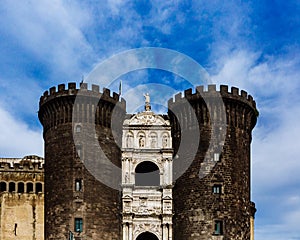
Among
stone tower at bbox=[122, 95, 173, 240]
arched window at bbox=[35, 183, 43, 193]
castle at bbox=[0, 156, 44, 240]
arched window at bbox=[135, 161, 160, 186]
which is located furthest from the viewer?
arched window at bbox=[35, 183, 43, 193]

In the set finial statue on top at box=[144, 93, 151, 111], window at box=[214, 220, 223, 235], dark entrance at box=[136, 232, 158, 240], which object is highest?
finial statue on top at box=[144, 93, 151, 111]

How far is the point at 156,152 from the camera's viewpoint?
68062 mm

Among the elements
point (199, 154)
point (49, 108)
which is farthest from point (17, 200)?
point (199, 154)

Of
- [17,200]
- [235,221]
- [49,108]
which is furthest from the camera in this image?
[17,200]

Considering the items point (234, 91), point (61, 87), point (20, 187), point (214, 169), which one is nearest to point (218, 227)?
point (214, 169)

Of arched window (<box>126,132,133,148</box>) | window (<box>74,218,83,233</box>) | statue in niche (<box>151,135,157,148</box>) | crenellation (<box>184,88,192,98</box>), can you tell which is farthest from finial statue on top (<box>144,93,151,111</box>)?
window (<box>74,218,83,233</box>)

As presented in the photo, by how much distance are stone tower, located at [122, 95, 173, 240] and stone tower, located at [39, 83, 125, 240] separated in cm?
101

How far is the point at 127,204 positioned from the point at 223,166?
899 centimetres

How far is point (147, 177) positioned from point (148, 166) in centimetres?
116

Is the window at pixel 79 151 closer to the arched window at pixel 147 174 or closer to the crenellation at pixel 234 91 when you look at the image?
the arched window at pixel 147 174

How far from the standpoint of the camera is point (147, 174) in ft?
229

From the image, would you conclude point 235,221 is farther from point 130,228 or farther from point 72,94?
point 72,94

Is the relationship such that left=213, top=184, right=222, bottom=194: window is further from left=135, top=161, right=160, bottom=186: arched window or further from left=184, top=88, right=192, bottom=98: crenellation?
left=184, top=88, right=192, bottom=98: crenellation

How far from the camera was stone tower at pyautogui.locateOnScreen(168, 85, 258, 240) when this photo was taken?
63.5m
